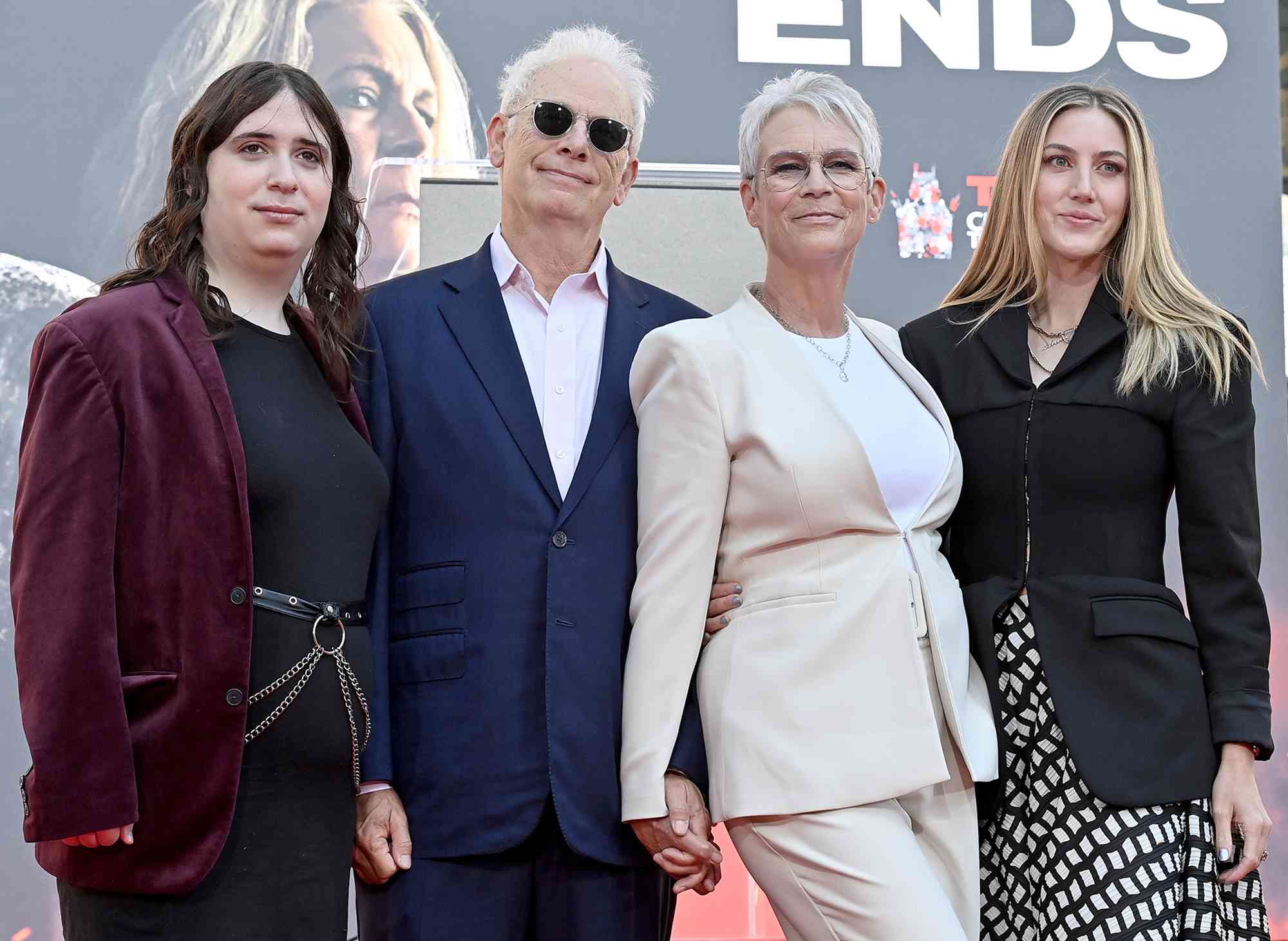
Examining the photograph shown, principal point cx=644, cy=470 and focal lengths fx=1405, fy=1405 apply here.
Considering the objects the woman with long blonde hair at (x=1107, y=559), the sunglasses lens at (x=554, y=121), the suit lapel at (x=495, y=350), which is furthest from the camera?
the sunglasses lens at (x=554, y=121)

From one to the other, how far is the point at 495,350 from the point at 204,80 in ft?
9.94

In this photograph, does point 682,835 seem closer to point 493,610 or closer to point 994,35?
point 493,610

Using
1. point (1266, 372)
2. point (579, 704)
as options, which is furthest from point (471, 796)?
point (1266, 372)

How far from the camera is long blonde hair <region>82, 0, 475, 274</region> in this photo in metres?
4.76

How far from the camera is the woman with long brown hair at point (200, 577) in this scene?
5.71 ft

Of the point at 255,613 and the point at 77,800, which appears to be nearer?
the point at 77,800

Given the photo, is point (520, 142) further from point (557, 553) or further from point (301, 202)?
point (557, 553)

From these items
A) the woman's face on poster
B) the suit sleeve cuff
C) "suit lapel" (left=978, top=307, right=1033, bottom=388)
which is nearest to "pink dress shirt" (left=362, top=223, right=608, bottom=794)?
"suit lapel" (left=978, top=307, right=1033, bottom=388)

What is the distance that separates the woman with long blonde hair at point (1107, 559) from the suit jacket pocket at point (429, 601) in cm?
82

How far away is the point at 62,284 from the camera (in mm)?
4793

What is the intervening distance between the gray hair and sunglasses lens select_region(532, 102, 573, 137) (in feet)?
0.99

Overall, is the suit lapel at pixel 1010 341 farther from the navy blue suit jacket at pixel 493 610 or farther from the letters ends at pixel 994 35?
the letters ends at pixel 994 35

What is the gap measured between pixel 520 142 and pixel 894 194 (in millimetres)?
2730

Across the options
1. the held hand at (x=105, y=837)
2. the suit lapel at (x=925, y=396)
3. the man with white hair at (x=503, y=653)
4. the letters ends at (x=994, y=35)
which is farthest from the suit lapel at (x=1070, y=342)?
the letters ends at (x=994, y=35)
